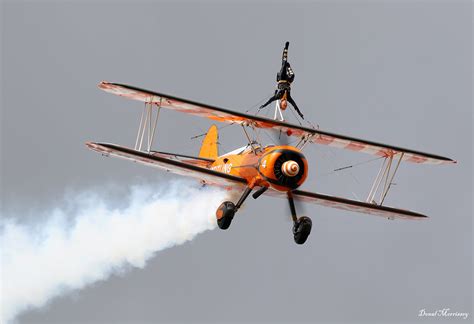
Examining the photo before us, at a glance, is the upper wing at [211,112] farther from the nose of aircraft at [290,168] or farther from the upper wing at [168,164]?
the upper wing at [168,164]

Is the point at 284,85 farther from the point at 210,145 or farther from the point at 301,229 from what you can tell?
the point at 210,145

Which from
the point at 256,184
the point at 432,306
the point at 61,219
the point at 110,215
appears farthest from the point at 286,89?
the point at 432,306

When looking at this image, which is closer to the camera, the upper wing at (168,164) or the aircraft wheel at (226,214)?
the upper wing at (168,164)

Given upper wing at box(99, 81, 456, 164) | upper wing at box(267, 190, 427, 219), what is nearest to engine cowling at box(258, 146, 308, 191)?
upper wing at box(99, 81, 456, 164)

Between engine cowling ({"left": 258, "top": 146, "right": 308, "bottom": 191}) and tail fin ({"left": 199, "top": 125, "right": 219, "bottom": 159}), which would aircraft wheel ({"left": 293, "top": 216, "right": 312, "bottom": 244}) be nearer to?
engine cowling ({"left": 258, "top": 146, "right": 308, "bottom": 191})

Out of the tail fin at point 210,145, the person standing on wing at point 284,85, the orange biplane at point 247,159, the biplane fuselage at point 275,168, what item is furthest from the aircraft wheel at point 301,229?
the tail fin at point 210,145

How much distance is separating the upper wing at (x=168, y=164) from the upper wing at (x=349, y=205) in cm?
155

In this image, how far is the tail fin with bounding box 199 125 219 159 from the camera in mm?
31781

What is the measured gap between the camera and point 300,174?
2500cm

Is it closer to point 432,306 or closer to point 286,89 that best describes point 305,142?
point 286,89

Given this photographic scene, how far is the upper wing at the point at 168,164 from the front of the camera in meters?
24.7

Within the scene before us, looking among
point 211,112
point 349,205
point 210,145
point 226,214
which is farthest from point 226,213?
point 210,145

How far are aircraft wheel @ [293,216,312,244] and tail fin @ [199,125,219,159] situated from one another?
6.42 metres

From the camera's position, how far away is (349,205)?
28.9 metres
